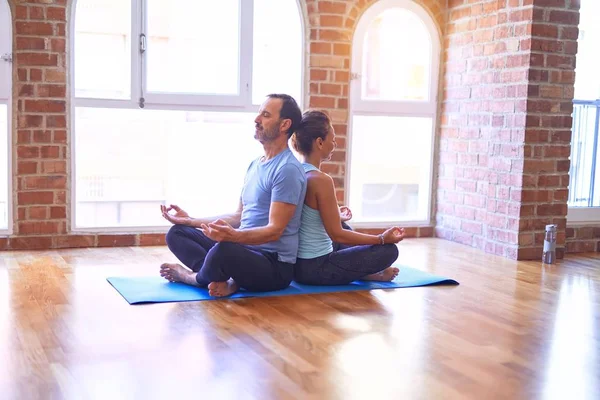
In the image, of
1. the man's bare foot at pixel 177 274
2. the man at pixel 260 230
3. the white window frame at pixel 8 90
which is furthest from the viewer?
the white window frame at pixel 8 90

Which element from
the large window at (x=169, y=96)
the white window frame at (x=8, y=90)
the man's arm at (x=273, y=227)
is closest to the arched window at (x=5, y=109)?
the white window frame at (x=8, y=90)

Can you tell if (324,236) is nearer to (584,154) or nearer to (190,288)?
(190,288)

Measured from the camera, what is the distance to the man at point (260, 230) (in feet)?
11.7

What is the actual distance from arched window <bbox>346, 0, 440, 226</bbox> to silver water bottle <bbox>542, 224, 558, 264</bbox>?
51.0 inches

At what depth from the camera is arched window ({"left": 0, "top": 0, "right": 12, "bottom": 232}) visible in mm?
4871

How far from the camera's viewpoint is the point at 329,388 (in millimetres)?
2430

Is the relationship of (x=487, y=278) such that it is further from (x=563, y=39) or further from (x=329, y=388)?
(x=329, y=388)

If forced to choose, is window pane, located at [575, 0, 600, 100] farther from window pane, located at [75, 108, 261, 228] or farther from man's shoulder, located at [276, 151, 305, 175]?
man's shoulder, located at [276, 151, 305, 175]

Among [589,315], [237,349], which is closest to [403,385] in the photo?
[237,349]

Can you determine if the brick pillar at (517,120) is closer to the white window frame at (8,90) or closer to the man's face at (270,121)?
the man's face at (270,121)

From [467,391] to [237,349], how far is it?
0.88 m

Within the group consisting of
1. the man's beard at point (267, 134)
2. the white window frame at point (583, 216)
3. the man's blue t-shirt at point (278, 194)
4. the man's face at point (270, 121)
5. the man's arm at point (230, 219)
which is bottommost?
the white window frame at point (583, 216)

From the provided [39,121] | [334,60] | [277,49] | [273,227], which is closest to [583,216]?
[334,60]

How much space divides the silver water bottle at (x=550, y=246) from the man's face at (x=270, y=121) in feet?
7.29
